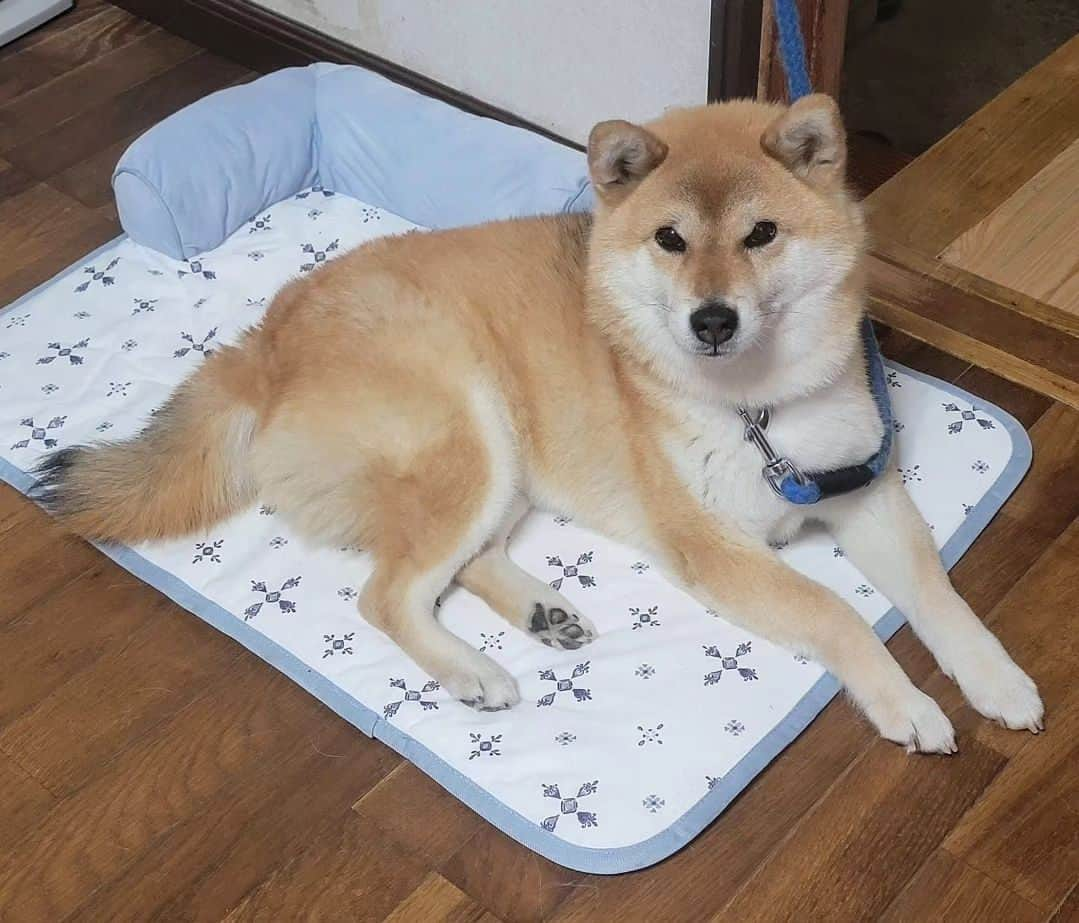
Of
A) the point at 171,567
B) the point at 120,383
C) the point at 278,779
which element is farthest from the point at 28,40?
the point at 278,779

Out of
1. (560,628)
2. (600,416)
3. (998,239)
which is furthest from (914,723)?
(998,239)

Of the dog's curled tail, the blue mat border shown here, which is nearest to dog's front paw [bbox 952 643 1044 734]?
the blue mat border

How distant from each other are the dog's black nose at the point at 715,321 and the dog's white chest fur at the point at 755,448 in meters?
0.22

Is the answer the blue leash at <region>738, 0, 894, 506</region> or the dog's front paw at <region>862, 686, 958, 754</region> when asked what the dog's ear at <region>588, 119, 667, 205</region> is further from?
the dog's front paw at <region>862, 686, 958, 754</region>

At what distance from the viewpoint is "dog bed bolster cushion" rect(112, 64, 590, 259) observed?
99.3 inches

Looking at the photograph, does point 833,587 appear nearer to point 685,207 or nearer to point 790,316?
point 790,316

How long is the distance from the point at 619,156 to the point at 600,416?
1.38ft

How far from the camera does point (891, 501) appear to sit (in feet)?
6.10

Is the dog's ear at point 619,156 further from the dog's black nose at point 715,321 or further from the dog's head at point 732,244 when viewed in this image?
the dog's black nose at point 715,321

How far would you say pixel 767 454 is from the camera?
177 cm

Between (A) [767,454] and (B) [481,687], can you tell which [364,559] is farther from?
(A) [767,454]

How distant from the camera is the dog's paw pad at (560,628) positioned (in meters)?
1.85

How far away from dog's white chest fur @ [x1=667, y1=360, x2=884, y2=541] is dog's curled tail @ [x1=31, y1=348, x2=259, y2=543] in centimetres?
68

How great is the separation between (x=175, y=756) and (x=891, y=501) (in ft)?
3.62
